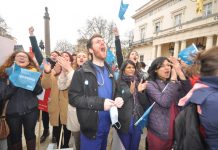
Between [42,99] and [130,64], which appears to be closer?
[130,64]

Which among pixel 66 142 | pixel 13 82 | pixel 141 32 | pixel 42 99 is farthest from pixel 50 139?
pixel 141 32

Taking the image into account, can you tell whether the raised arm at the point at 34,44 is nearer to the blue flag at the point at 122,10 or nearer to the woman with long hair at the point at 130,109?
the woman with long hair at the point at 130,109

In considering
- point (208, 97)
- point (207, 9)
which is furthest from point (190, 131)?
point (207, 9)

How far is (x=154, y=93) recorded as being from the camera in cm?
273

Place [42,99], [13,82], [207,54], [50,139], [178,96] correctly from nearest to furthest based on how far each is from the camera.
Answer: [207,54]
[178,96]
[13,82]
[42,99]
[50,139]

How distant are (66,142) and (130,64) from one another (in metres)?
2.04

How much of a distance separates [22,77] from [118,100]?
1.60 metres

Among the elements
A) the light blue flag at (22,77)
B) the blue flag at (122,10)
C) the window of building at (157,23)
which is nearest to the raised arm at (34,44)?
the light blue flag at (22,77)

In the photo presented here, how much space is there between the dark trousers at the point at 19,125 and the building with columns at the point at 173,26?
379 inches

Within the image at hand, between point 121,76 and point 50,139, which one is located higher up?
point 121,76

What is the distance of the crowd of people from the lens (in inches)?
61.6

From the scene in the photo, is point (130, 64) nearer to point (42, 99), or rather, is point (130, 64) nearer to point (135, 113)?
point (135, 113)

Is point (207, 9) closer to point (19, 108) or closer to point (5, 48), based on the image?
point (5, 48)

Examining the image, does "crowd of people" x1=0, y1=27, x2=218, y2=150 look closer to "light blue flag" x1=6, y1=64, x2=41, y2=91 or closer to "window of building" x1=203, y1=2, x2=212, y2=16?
"light blue flag" x1=6, y1=64, x2=41, y2=91
